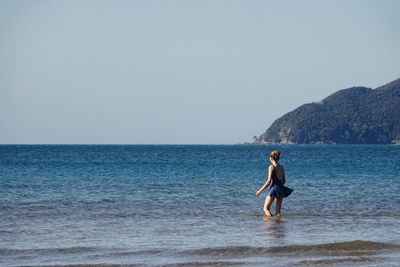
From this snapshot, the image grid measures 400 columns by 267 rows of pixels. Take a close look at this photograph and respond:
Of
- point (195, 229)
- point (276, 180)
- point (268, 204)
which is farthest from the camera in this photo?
point (268, 204)

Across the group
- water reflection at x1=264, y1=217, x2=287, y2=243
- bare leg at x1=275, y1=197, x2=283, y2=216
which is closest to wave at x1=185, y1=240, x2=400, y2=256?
water reflection at x1=264, y1=217, x2=287, y2=243

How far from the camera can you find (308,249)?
600 inches

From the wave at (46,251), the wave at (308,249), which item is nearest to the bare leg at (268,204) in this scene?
the wave at (308,249)

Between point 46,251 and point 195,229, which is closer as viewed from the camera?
point 46,251

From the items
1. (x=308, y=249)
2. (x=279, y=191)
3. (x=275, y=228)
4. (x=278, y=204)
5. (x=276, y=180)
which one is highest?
(x=276, y=180)

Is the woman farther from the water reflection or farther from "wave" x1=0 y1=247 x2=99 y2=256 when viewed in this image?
"wave" x1=0 y1=247 x2=99 y2=256

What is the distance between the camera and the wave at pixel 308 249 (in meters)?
14.9

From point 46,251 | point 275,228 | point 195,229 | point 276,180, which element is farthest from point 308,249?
point 46,251

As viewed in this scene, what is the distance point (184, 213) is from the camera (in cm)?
2152

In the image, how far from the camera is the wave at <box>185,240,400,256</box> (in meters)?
14.9

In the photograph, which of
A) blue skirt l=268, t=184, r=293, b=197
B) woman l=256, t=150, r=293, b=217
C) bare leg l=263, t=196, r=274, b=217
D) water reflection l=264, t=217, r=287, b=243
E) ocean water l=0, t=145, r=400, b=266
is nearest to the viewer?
ocean water l=0, t=145, r=400, b=266

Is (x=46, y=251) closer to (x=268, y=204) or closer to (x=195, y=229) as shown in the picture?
(x=195, y=229)

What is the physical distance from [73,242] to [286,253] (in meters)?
4.32

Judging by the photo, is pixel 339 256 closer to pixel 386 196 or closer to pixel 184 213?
pixel 184 213
